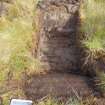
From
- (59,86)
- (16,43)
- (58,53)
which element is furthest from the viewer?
(58,53)

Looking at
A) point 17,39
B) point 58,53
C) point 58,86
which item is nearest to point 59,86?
point 58,86

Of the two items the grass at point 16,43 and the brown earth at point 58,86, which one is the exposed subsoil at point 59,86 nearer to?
the brown earth at point 58,86

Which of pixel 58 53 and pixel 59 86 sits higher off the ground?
pixel 58 53

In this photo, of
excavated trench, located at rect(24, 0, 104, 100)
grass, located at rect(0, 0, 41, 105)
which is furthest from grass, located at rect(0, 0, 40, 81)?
excavated trench, located at rect(24, 0, 104, 100)

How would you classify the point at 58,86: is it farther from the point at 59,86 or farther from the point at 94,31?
the point at 94,31

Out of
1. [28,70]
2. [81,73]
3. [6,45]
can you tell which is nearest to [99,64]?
[81,73]

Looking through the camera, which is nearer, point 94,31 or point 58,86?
point 58,86

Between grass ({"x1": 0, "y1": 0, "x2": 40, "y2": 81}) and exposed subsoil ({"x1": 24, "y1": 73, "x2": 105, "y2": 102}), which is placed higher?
grass ({"x1": 0, "y1": 0, "x2": 40, "y2": 81})

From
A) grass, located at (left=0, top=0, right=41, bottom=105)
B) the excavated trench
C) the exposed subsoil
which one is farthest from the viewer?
grass, located at (left=0, top=0, right=41, bottom=105)

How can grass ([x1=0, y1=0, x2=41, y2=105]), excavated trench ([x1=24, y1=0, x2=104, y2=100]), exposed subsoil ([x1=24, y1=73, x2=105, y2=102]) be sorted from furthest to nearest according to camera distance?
grass ([x1=0, y1=0, x2=41, y2=105]), excavated trench ([x1=24, y1=0, x2=104, y2=100]), exposed subsoil ([x1=24, y1=73, x2=105, y2=102])

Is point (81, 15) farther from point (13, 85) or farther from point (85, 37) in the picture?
point (13, 85)

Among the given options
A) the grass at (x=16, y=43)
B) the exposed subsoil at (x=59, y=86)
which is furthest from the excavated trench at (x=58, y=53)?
the grass at (x=16, y=43)

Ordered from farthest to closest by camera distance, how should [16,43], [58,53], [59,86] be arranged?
[58,53], [16,43], [59,86]

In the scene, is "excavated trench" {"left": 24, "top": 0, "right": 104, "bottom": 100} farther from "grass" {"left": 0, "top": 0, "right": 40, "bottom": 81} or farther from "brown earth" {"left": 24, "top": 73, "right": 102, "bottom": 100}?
"grass" {"left": 0, "top": 0, "right": 40, "bottom": 81}
